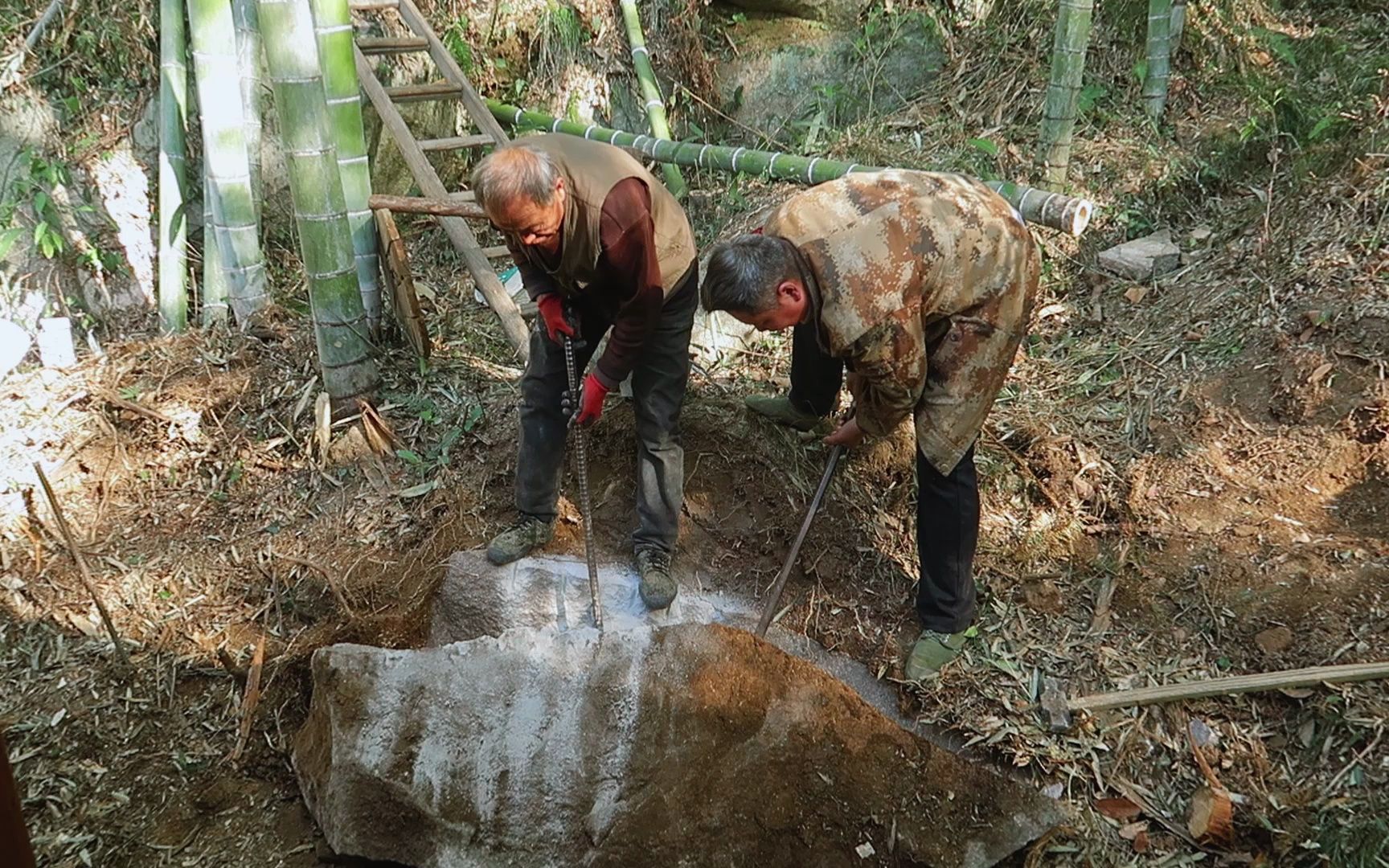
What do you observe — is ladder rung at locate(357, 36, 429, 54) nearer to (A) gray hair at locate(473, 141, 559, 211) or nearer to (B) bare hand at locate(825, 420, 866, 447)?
(A) gray hair at locate(473, 141, 559, 211)

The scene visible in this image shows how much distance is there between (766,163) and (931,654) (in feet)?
10.0

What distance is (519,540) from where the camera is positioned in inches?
135

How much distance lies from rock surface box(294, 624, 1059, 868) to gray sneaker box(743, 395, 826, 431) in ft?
3.52

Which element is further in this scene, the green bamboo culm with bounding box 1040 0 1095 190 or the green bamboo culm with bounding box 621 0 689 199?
the green bamboo culm with bounding box 621 0 689 199

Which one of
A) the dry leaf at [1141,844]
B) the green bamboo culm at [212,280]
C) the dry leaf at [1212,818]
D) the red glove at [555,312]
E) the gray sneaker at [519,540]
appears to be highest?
the red glove at [555,312]

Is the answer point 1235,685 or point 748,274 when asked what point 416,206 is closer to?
point 748,274

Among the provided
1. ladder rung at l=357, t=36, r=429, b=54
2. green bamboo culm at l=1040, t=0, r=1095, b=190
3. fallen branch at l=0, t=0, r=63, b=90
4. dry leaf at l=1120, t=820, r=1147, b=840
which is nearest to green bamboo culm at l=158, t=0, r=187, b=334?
fallen branch at l=0, t=0, r=63, b=90

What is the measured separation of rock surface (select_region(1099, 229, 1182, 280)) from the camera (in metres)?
4.78

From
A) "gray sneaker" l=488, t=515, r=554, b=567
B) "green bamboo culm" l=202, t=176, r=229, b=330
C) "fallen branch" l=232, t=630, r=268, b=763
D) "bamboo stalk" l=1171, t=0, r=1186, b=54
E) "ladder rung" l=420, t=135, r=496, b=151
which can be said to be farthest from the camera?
"bamboo stalk" l=1171, t=0, r=1186, b=54

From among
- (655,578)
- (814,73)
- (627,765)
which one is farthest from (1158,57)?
(627,765)

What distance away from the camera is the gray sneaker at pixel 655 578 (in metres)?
3.29

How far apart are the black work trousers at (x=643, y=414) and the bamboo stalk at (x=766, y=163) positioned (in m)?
1.15

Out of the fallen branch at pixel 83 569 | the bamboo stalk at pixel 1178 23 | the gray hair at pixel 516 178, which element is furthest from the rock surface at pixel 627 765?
the bamboo stalk at pixel 1178 23

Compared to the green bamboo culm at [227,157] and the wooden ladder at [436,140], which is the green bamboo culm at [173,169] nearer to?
the green bamboo culm at [227,157]
